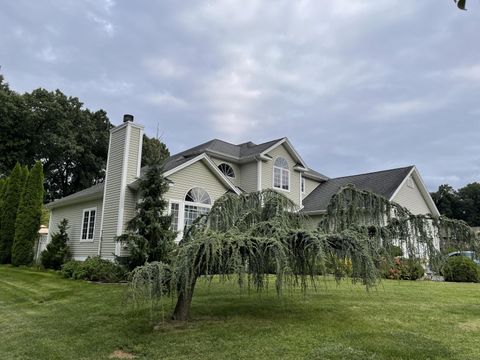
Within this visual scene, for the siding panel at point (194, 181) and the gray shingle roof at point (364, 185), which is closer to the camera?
the siding panel at point (194, 181)

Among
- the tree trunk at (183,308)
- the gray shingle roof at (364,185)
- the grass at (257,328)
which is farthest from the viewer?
the gray shingle roof at (364,185)

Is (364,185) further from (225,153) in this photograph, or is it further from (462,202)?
(462,202)

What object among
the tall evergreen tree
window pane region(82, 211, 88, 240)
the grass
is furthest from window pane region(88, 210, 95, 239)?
the grass

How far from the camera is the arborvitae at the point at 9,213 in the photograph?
67.6 ft

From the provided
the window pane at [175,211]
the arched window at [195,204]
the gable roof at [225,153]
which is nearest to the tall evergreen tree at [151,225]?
the window pane at [175,211]

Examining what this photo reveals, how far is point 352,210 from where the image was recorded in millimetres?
7547

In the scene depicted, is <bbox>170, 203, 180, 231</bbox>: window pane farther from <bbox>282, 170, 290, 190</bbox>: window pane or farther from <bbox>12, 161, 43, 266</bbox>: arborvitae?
<bbox>12, 161, 43, 266</bbox>: arborvitae

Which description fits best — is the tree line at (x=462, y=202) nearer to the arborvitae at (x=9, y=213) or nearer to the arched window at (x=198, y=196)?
the arched window at (x=198, y=196)

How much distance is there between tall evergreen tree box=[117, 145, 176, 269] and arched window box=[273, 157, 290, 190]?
30.1 ft

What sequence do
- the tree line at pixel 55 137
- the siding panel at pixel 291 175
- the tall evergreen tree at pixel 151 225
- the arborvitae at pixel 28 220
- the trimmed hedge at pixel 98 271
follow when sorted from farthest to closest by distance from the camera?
the tree line at pixel 55 137
the siding panel at pixel 291 175
the arborvitae at pixel 28 220
the trimmed hedge at pixel 98 271
the tall evergreen tree at pixel 151 225

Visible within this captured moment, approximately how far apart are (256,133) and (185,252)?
82.0 feet

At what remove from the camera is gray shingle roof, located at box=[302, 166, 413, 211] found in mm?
20703

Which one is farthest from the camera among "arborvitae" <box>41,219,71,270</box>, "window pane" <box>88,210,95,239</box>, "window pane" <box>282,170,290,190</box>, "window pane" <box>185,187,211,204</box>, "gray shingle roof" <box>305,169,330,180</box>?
"gray shingle roof" <box>305,169,330,180</box>

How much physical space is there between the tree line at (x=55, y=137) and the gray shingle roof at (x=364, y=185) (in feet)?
52.6
